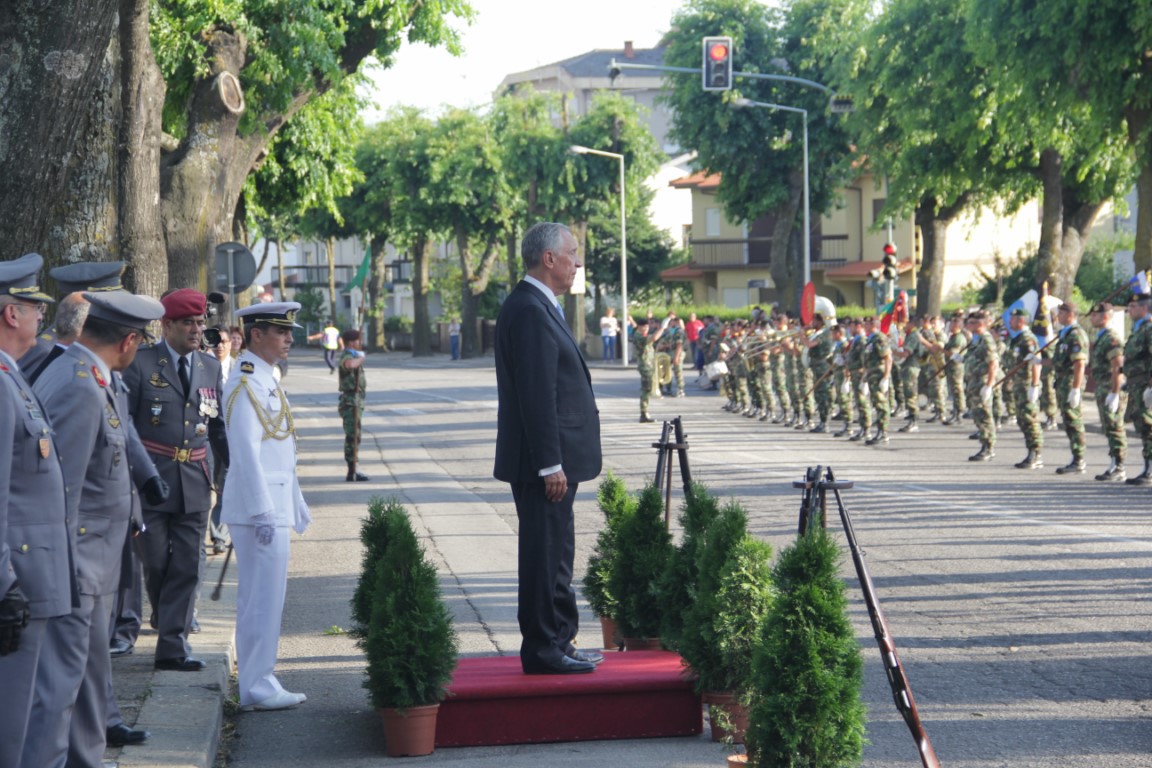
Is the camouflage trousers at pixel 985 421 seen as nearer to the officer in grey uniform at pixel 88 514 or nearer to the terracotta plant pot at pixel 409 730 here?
the terracotta plant pot at pixel 409 730

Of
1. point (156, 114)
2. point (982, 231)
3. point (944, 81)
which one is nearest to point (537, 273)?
point (156, 114)

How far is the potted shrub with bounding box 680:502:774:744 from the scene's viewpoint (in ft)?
19.5

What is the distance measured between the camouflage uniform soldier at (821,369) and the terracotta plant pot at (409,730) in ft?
62.3

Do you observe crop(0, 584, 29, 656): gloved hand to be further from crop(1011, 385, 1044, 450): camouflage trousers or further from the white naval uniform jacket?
crop(1011, 385, 1044, 450): camouflage trousers

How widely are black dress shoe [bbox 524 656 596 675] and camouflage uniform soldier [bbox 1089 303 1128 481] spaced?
36.1ft

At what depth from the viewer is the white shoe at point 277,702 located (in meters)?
7.09

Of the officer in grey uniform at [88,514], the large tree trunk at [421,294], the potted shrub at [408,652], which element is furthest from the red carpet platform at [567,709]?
the large tree trunk at [421,294]

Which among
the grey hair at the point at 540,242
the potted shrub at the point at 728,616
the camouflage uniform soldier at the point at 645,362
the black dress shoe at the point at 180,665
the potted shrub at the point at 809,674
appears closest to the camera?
the potted shrub at the point at 809,674

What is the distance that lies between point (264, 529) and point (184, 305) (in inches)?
68.6

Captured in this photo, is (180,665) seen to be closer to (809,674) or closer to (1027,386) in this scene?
(809,674)

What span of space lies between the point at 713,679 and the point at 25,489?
2810mm

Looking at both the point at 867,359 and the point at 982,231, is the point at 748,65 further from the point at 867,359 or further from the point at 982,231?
the point at 867,359

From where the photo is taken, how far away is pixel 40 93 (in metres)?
7.31

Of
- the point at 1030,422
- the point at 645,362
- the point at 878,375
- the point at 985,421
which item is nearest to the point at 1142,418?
the point at 1030,422
